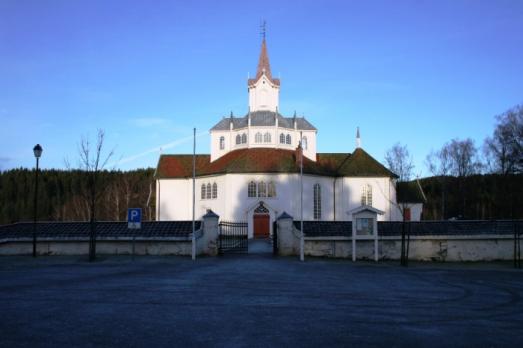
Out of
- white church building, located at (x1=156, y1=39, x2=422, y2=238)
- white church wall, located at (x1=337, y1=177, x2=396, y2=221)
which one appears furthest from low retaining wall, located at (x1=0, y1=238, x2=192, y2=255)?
white church wall, located at (x1=337, y1=177, x2=396, y2=221)

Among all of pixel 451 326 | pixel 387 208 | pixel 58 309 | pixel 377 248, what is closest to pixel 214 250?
pixel 377 248

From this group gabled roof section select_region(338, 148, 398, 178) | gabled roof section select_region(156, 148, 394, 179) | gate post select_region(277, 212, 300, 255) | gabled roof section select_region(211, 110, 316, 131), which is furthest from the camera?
gabled roof section select_region(211, 110, 316, 131)

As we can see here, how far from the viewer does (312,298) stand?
1403cm

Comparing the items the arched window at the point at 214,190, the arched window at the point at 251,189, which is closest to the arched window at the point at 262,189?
the arched window at the point at 251,189

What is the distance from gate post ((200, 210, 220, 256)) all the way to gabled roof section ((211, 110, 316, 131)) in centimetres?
3064

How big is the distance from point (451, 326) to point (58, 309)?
795 cm

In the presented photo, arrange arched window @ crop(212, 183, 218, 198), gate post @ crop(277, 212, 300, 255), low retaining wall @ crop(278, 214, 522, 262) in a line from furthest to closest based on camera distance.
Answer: arched window @ crop(212, 183, 218, 198) < gate post @ crop(277, 212, 300, 255) < low retaining wall @ crop(278, 214, 522, 262)

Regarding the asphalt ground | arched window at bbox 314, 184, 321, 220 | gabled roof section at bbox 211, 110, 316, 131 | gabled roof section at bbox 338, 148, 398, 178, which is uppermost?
gabled roof section at bbox 211, 110, 316, 131

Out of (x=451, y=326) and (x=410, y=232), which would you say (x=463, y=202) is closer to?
(x=410, y=232)

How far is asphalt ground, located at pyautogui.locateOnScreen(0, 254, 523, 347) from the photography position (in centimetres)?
928

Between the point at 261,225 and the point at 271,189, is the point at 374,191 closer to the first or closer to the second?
the point at 271,189

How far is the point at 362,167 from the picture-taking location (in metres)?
58.5

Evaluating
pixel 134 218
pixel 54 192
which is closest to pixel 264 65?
pixel 134 218

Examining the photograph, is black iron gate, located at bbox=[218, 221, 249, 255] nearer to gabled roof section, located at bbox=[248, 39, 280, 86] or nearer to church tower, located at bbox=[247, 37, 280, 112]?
church tower, located at bbox=[247, 37, 280, 112]
